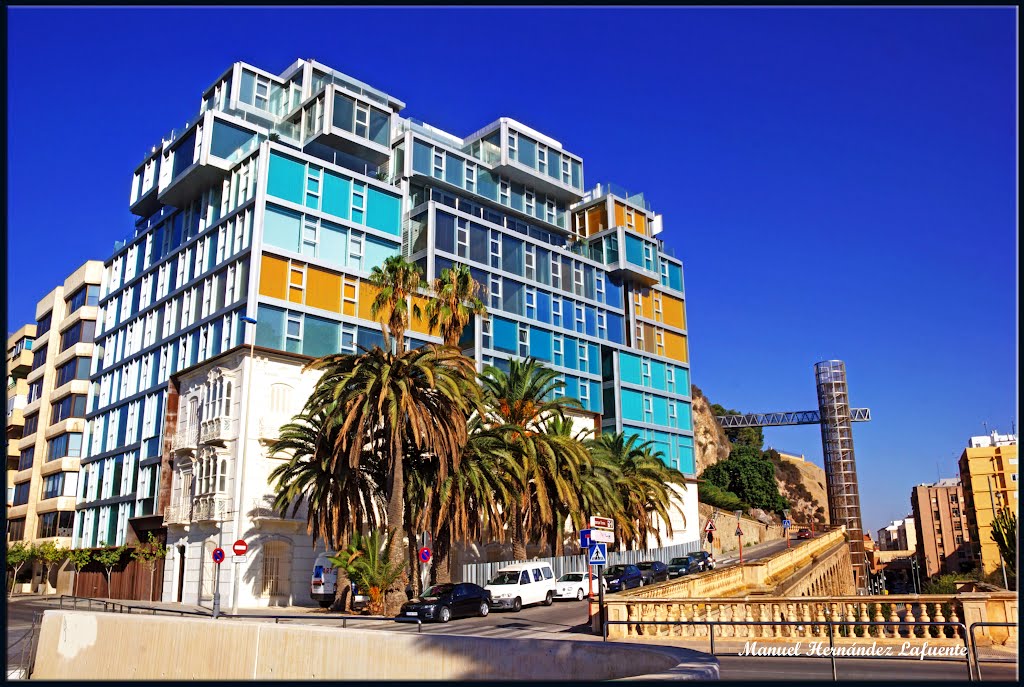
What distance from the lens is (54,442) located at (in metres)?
67.4

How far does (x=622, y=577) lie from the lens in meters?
37.5

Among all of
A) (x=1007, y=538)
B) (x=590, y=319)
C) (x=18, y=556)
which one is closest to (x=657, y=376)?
(x=590, y=319)

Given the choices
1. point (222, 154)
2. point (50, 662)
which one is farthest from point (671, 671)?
point (222, 154)

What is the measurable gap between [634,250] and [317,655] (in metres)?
54.3

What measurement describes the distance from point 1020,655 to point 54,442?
2789 inches

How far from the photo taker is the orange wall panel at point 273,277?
44656mm

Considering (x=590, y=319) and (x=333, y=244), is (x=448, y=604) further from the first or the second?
(x=590, y=319)

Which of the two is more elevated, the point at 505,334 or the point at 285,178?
the point at 285,178

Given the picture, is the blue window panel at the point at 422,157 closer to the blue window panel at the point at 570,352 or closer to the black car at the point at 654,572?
the blue window panel at the point at 570,352

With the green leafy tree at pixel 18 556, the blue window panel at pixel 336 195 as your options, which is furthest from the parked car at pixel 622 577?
the green leafy tree at pixel 18 556

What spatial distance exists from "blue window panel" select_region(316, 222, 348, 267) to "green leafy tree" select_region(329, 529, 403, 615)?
19.3 meters

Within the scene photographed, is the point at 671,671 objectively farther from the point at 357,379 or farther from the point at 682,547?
the point at 682,547

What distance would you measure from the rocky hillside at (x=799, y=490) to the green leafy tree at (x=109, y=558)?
106713 mm

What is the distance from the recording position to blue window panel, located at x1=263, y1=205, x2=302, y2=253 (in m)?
45.8
